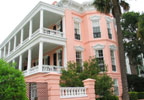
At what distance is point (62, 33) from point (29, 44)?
4.13m

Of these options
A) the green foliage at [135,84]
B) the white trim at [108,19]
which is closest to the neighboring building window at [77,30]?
the white trim at [108,19]

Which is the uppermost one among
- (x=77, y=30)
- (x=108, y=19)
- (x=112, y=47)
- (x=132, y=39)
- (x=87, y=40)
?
(x=108, y=19)

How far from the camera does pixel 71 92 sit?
9812 millimetres

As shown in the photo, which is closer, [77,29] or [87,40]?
[87,40]

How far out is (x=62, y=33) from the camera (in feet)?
59.6

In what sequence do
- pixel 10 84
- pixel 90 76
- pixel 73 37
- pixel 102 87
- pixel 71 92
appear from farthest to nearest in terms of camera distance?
pixel 73 37 < pixel 90 76 < pixel 102 87 < pixel 71 92 < pixel 10 84

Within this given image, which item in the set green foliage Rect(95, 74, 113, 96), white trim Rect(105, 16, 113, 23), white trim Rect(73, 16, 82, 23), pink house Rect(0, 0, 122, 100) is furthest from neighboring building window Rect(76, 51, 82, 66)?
green foliage Rect(95, 74, 113, 96)

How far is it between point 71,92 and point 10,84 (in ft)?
14.8

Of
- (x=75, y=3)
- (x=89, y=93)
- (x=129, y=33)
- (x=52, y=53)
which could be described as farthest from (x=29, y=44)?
(x=129, y=33)

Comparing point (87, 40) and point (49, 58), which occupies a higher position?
point (87, 40)

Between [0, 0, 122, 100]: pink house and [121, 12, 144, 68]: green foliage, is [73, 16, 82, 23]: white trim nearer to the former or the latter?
[0, 0, 122, 100]: pink house

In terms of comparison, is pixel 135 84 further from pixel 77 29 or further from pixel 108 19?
pixel 77 29

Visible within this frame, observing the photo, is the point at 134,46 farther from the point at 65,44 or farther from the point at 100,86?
the point at 100,86

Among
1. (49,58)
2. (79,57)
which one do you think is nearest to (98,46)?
Answer: (79,57)
